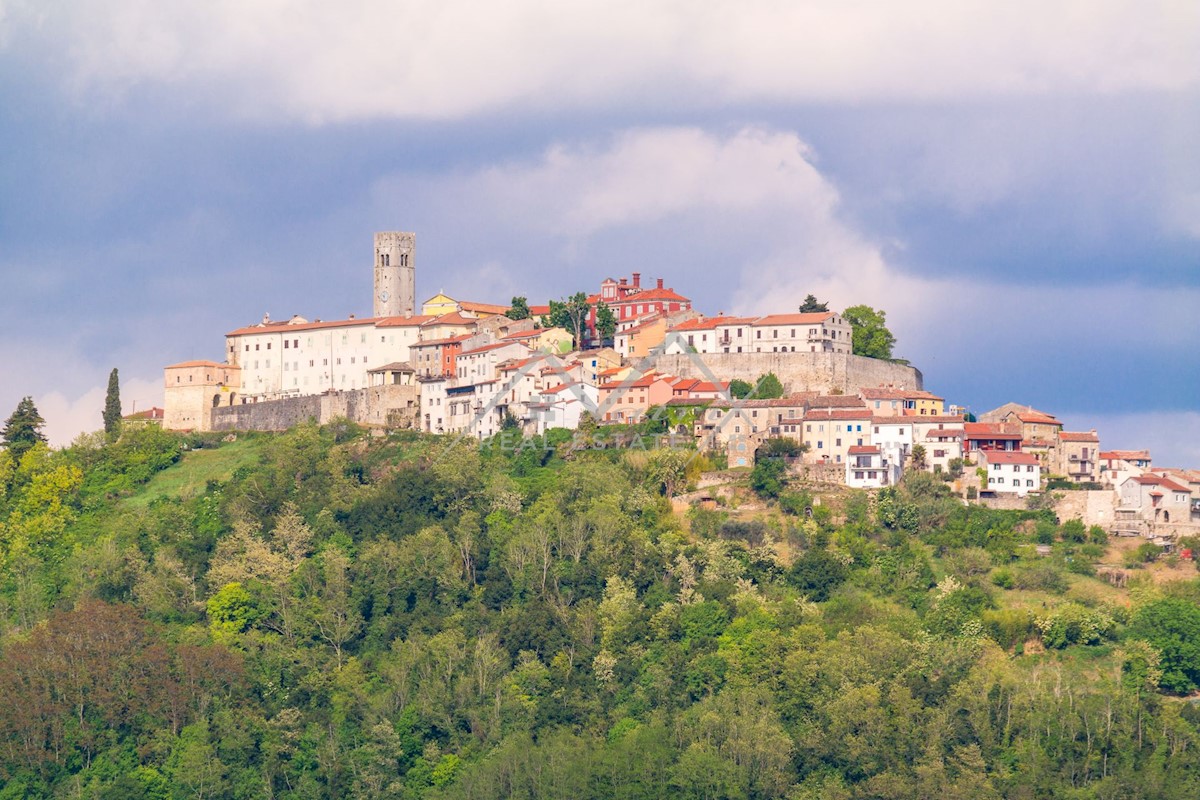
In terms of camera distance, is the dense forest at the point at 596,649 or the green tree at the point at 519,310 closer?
the dense forest at the point at 596,649

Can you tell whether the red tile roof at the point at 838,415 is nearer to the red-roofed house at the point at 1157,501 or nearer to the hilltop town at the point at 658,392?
the hilltop town at the point at 658,392

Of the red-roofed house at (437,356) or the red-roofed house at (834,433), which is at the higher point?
the red-roofed house at (437,356)

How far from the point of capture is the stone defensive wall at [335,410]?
314ft

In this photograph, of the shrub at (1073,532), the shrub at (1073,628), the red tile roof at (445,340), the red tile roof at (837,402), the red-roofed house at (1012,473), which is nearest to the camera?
the shrub at (1073,628)

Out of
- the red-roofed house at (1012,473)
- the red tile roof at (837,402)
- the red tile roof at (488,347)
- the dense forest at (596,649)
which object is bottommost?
the dense forest at (596,649)

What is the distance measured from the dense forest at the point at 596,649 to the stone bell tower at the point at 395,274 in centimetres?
2007

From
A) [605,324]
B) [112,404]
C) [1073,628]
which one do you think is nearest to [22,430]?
[112,404]

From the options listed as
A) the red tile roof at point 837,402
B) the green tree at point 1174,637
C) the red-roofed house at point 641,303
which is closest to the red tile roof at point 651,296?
the red-roofed house at point 641,303

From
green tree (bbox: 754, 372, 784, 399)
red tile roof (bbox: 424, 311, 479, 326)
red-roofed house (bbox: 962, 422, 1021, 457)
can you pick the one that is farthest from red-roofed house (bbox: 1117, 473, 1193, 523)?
red tile roof (bbox: 424, 311, 479, 326)

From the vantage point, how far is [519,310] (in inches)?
4122

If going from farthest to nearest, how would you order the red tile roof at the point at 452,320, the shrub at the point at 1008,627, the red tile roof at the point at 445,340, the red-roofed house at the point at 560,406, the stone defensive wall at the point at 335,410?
1. the red tile roof at the point at 452,320
2. the red tile roof at the point at 445,340
3. the stone defensive wall at the point at 335,410
4. the red-roofed house at the point at 560,406
5. the shrub at the point at 1008,627

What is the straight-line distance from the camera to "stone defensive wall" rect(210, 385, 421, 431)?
95625mm

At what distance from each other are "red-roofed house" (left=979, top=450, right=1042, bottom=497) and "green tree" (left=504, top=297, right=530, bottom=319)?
29292 millimetres

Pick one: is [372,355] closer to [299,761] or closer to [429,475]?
[429,475]
